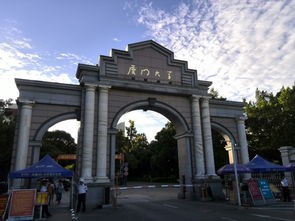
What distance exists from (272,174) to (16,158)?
16978mm

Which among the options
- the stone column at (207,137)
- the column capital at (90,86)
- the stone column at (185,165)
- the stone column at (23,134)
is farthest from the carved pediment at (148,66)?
the stone column at (23,134)

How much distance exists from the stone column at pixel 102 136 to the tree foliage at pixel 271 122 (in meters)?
20.4

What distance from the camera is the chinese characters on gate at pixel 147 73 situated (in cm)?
1652

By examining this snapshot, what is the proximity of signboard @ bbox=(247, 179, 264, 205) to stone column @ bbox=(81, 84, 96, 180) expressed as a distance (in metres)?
8.38

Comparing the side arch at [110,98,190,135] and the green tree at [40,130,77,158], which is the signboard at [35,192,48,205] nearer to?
the side arch at [110,98,190,135]

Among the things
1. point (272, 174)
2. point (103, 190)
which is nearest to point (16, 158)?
Answer: point (103, 190)

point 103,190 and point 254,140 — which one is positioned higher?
point 254,140

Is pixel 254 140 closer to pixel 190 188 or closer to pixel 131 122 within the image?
pixel 190 188

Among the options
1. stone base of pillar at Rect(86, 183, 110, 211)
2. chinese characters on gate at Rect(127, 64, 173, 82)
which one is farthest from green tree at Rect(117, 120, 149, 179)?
stone base of pillar at Rect(86, 183, 110, 211)

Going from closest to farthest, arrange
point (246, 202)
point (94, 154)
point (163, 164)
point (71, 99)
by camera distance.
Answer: point (246, 202) < point (94, 154) < point (71, 99) < point (163, 164)

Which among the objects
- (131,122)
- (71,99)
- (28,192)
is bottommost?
(28,192)

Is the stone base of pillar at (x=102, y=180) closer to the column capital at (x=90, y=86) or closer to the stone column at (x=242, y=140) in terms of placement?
the column capital at (x=90, y=86)

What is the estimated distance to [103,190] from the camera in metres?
13.6

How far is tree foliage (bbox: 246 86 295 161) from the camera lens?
27000 mm
